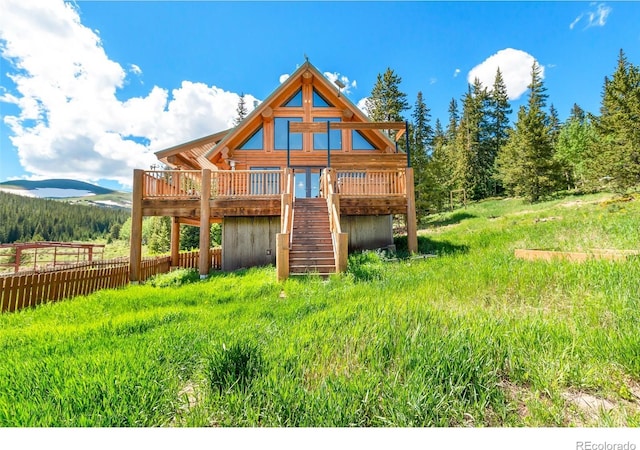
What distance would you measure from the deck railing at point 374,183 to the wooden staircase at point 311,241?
1.22 metres

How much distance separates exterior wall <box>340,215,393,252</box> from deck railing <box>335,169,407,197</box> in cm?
148

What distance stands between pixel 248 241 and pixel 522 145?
2737 cm

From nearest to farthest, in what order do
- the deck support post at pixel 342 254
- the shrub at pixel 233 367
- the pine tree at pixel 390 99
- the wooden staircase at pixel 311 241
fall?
the shrub at pixel 233 367
the deck support post at pixel 342 254
the wooden staircase at pixel 311 241
the pine tree at pixel 390 99

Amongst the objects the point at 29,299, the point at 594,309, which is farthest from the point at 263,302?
the point at 29,299

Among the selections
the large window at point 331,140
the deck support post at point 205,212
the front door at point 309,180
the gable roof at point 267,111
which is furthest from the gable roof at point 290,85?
the deck support post at point 205,212

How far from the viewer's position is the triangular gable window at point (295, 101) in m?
14.2

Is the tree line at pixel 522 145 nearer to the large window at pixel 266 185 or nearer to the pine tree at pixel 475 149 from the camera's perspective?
the pine tree at pixel 475 149

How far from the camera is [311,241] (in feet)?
28.5

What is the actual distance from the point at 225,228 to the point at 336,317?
332 inches

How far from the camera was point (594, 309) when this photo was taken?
327cm

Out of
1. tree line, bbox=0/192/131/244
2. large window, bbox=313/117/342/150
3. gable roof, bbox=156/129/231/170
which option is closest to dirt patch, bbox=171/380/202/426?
gable roof, bbox=156/129/231/170

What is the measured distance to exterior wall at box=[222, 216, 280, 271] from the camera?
1098 cm

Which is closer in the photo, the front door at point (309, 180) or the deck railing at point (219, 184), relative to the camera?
the deck railing at point (219, 184)
